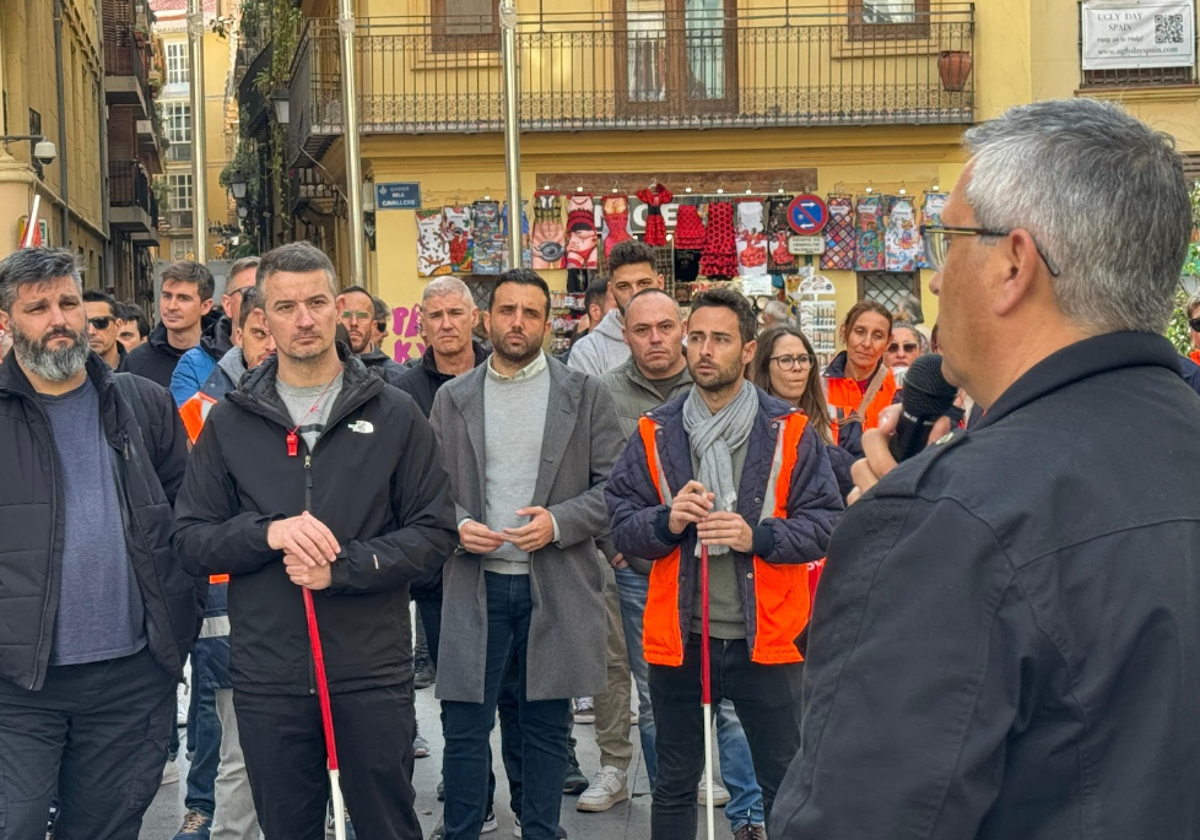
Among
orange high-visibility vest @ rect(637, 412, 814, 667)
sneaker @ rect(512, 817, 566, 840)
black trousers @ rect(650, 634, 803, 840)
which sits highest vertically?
orange high-visibility vest @ rect(637, 412, 814, 667)

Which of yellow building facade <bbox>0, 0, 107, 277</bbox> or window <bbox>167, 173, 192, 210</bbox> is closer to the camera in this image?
yellow building facade <bbox>0, 0, 107, 277</bbox>

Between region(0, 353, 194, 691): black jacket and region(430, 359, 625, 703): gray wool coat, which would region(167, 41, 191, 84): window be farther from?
region(0, 353, 194, 691): black jacket

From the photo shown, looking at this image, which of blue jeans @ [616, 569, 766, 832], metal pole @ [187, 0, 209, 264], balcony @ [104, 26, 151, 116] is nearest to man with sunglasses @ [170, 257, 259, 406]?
blue jeans @ [616, 569, 766, 832]

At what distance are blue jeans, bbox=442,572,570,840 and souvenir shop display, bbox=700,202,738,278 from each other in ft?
46.9

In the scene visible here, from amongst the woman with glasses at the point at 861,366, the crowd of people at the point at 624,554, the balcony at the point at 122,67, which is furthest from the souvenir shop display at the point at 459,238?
the balcony at the point at 122,67

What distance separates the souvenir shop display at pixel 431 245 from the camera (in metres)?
20.4

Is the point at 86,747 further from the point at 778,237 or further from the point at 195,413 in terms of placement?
the point at 778,237

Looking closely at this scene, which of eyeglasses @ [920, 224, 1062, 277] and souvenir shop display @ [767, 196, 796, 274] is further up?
souvenir shop display @ [767, 196, 796, 274]

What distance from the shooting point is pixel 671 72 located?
20922 millimetres

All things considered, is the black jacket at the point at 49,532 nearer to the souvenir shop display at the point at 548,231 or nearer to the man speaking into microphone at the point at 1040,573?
the man speaking into microphone at the point at 1040,573

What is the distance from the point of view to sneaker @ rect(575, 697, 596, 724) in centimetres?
848

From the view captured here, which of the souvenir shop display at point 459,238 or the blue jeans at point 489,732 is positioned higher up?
the souvenir shop display at point 459,238

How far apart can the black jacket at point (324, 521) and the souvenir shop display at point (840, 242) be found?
52.0 feet

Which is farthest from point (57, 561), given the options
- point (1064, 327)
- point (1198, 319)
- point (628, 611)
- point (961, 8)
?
point (961, 8)
